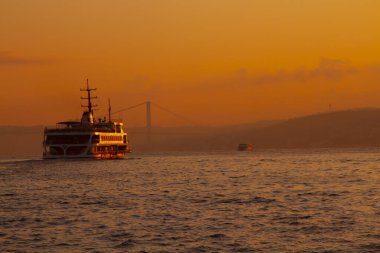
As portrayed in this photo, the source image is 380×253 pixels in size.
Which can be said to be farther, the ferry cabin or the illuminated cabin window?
the illuminated cabin window

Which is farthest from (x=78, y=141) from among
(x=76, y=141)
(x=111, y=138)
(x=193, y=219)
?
(x=193, y=219)

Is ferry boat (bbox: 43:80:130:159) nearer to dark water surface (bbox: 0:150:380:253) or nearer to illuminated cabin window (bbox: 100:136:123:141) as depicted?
illuminated cabin window (bbox: 100:136:123:141)

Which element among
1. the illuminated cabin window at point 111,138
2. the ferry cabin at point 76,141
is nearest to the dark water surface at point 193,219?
the ferry cabin at point 76,141

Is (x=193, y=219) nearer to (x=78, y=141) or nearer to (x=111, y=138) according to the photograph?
(x=78, y=141)

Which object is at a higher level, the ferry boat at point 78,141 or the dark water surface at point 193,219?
the ferry boat at point 78,141

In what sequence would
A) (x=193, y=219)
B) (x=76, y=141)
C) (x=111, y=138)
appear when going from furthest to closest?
(x=111, y=138) < (x=76, y=141) < (x=193, y=219)

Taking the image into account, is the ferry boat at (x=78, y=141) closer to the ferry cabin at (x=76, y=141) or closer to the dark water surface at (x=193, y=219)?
the ferry cabin at (x=76, y=141)

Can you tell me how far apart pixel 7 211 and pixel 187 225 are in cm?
1360

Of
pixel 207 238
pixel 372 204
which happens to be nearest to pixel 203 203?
pixel 372 204

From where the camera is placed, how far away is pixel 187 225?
3672 cm

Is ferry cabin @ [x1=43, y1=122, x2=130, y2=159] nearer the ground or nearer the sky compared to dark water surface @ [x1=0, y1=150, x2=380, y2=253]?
nearer the sky

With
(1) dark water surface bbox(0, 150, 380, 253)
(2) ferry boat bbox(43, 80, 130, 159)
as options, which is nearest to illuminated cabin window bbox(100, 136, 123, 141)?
(2) ferry boat bbox(43, 80, 130, 159)

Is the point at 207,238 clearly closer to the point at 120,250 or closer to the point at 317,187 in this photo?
the point at 120,250

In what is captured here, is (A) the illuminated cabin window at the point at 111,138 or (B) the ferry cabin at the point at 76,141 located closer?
(B) the ferry cabin at the point at 76,141
